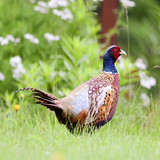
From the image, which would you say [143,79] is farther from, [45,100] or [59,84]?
[45,100]

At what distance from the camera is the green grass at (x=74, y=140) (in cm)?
295

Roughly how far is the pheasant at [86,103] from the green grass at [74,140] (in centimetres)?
14

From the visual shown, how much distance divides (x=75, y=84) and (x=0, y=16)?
197cm

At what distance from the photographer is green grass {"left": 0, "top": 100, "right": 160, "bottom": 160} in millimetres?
2947

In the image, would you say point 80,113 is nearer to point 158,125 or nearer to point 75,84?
point 158,125

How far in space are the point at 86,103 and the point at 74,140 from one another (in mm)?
436

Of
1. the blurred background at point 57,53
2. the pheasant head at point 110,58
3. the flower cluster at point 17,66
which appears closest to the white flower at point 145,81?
the blurred background at point 57,53

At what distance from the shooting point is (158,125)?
4414mm

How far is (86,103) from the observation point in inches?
147

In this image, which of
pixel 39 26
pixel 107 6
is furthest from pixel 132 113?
pixel 107 6

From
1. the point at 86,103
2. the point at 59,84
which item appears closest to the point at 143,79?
the point at 59,84

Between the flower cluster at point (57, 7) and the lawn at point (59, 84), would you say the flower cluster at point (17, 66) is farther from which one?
the flower cluster at point (57, 7)

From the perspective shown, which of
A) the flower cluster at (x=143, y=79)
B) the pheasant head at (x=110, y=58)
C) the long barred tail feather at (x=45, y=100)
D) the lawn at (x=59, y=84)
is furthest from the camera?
the flower cluster at (x=143, y=79)

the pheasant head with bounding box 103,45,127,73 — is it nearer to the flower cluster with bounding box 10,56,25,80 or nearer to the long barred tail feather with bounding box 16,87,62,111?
the long barred tail feather with bounding box 16,87,62,111
